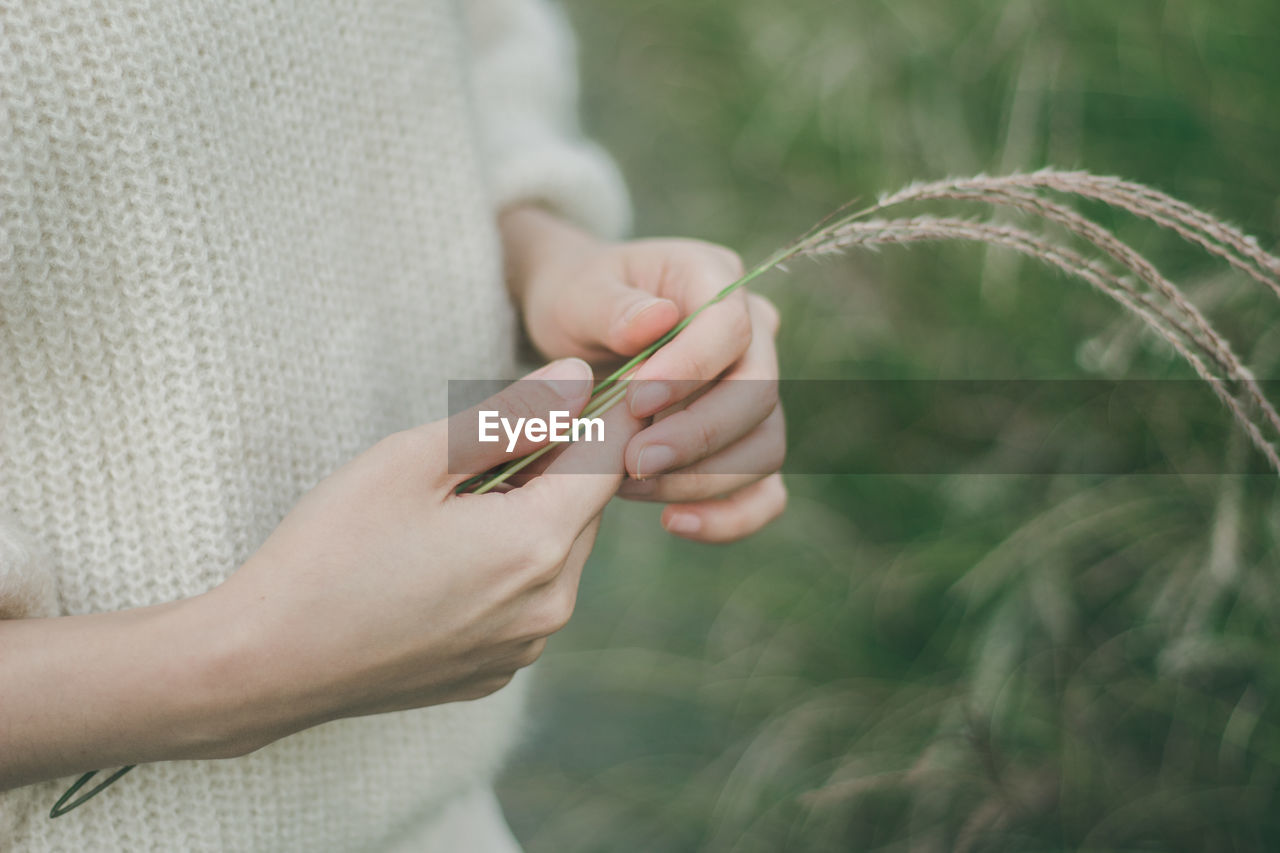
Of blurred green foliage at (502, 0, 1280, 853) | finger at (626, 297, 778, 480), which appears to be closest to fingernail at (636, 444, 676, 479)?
finger at (626, 297, 778, 480)

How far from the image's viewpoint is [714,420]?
2.33 ft

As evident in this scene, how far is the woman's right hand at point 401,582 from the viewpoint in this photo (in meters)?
0.54

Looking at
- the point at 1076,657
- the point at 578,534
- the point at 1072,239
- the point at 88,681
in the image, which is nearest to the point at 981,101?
the point at 1072,239

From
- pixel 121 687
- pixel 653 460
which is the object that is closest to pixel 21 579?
pixel 121 687

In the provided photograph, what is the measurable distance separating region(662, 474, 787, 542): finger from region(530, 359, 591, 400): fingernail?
209 mm

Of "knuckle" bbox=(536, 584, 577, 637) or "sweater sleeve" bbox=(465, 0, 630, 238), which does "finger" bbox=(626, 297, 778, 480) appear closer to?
"knuckle" bbox=(536, 584, 577, 637)

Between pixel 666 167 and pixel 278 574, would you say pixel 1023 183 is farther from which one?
pixel 666 167

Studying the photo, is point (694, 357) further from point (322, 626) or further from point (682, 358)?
point (322, 626)

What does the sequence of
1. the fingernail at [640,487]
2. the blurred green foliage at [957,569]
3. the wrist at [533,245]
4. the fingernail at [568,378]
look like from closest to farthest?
1. the fingernail at [568,378]
2. the fingernail at [640,487]
3. the wrist at [533,245]
4. the blurred green foliage at [957,569]

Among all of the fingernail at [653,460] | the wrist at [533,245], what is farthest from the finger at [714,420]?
the wrist at [533,245]

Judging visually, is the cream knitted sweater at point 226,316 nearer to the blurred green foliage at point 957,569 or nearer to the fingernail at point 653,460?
the fingernail at point 653,460

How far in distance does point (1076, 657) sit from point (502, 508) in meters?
1.07

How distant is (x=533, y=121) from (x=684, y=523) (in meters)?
0.54

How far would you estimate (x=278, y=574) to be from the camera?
0.54 metres
